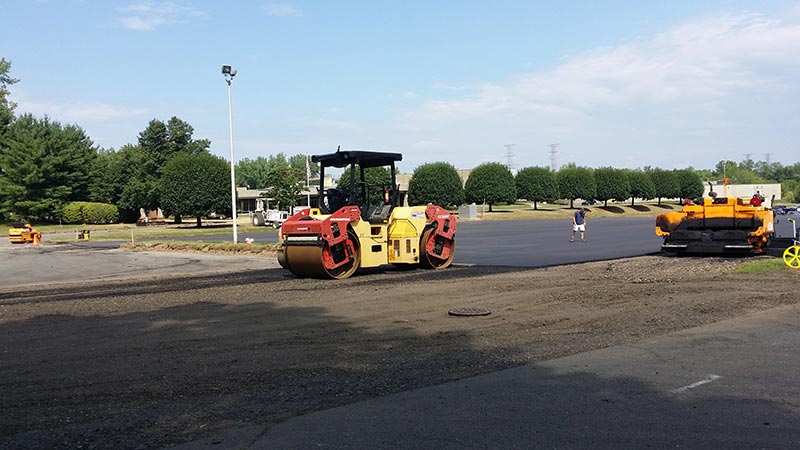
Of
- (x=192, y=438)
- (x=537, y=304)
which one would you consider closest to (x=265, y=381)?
(x=192, y=438)

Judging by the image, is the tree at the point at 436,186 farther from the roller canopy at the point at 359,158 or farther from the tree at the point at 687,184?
the roller canopy at the point at 359,158

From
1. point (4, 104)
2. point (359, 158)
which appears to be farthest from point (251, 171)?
point (359, 158)

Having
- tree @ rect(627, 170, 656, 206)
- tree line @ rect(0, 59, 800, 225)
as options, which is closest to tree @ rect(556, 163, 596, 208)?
tree line @ rect(0, 59, 800, 225)

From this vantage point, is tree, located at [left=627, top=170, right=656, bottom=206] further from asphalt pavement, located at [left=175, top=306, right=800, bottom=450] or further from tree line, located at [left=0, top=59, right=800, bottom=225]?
asphalt pavement, located at [left=175, top=306, right=800, bottom=450]

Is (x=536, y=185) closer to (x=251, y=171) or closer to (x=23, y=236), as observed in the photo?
(x=23, y=236)

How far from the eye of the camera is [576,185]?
94.3m

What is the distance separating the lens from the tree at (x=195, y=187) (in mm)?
60156

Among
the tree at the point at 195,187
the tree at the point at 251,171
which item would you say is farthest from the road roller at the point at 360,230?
the tree at the point at 251,171

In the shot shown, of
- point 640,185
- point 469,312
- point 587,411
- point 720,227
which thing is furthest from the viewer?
point 640,185

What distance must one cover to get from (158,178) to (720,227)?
6781cm

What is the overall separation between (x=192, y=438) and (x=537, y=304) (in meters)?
7.33

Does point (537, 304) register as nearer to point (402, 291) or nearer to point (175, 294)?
point (402, 291)

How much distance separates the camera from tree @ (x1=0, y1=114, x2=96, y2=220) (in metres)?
66.3

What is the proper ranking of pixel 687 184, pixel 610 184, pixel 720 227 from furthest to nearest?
pixel 687 184 < pixel 610 184 < pixel 720 227
